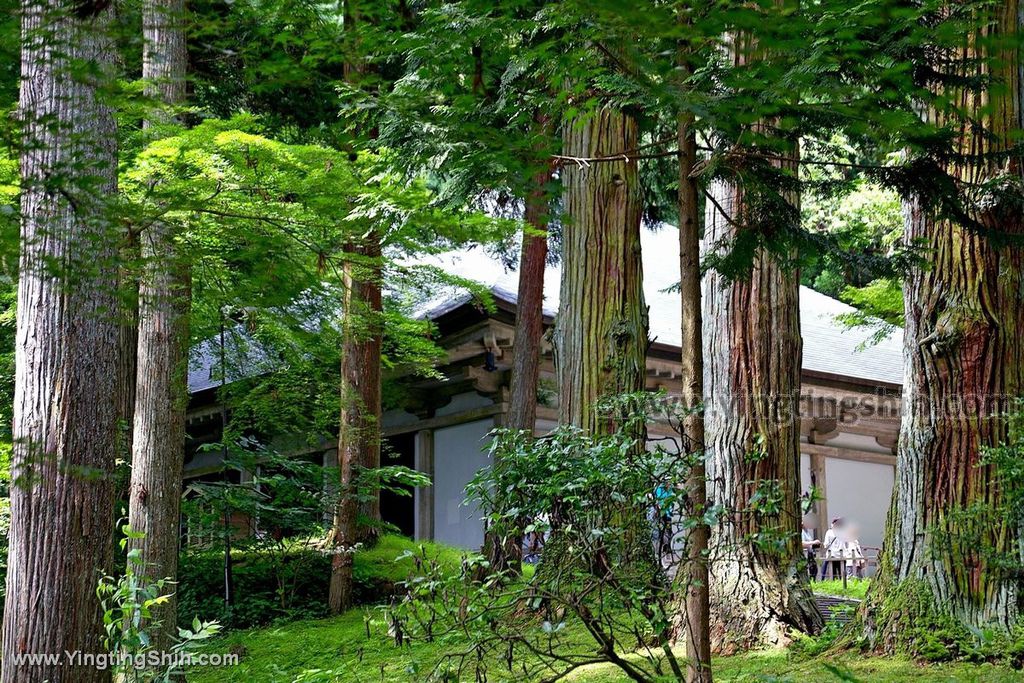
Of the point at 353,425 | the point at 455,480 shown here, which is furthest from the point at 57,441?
the point at 455,480

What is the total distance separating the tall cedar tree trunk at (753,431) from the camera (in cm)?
605

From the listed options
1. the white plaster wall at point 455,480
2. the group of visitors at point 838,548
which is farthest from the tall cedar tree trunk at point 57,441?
the group of visitors at point 838,548

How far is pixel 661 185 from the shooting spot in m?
10.3

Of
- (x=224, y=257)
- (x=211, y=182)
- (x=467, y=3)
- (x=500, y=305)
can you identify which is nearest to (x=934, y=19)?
(x=467, y=3)

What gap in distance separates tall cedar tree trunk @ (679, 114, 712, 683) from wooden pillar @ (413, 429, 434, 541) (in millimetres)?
10414

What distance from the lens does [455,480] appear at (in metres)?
13.8

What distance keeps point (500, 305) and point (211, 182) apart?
598 centimetres

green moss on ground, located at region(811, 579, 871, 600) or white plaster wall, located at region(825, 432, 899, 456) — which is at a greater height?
white plaster wall, located at region(825, 432, 899, 456)

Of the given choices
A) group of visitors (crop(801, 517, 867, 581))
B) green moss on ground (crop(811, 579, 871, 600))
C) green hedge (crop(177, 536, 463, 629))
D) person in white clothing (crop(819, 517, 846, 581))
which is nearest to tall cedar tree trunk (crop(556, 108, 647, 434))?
green hedge (crop(177, 536, 463, 629))

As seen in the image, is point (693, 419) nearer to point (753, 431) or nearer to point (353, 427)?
point (753, 431)

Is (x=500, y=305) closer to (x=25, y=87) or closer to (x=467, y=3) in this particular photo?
(x=25, y=87)

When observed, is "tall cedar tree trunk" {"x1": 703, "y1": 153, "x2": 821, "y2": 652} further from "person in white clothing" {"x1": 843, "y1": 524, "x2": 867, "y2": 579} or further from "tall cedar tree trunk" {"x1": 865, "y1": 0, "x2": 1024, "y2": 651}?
"person in white clothing" {"x1": 843, "y1": 524, "x2": 867, "y2": 579}

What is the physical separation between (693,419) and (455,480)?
1031 centimetres

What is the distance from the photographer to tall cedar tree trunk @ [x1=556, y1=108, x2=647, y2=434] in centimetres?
678
